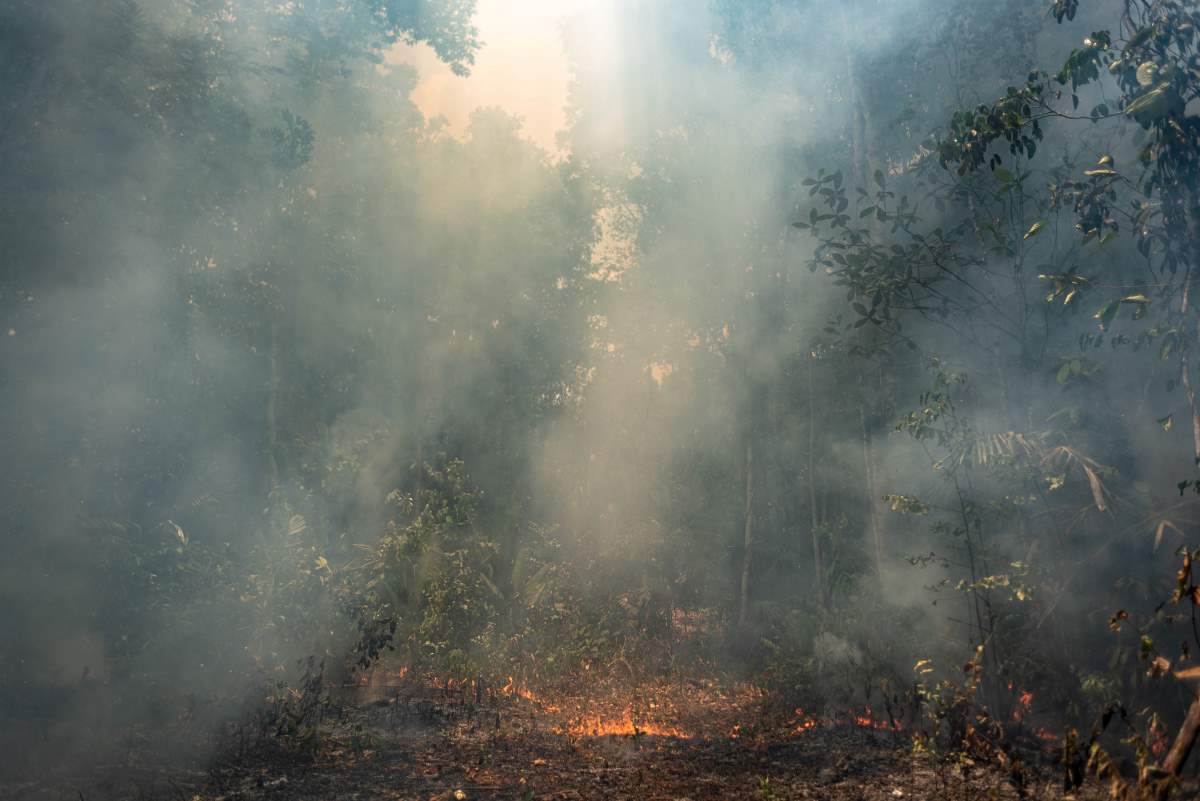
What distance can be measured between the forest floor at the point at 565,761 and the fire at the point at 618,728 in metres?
0.02

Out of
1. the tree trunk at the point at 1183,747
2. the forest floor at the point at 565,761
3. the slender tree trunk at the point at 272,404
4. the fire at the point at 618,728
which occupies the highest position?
→ the slender tree trunk at the point at 272,404

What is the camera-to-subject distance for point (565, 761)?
6297 millimetres

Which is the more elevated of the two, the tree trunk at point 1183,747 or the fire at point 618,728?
the tree trunk at point 1183,747

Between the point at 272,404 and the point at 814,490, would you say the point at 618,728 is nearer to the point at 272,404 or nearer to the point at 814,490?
the point at 814,490

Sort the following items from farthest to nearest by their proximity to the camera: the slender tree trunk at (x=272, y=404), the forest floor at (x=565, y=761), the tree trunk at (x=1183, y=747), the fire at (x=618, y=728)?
the slender tree trunk at (x=272, y=404), the fire at (x=618, y=728), the forest floor at (x=565, y=761), the tree trunk at (x=1183, y=747)

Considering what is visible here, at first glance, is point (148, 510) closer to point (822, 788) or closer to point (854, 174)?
point (822, 788)

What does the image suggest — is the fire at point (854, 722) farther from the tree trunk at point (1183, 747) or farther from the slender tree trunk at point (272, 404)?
the slender tree trunk at point (272, 404)

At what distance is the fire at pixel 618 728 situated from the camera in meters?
7.31

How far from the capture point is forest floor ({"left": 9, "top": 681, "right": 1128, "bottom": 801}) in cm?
520

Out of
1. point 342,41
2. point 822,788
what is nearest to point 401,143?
point 342,41

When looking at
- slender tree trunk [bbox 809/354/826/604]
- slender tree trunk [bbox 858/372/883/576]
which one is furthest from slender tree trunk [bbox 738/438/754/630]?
slender tree trunk [bbox 858/372/883/576]

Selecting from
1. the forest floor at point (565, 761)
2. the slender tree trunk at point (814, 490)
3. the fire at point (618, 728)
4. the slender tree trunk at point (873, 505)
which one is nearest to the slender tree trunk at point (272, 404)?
the forest floor at point (565, 761)

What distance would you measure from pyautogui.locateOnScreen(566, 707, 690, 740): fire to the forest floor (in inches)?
0.8

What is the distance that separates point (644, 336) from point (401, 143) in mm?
5898
